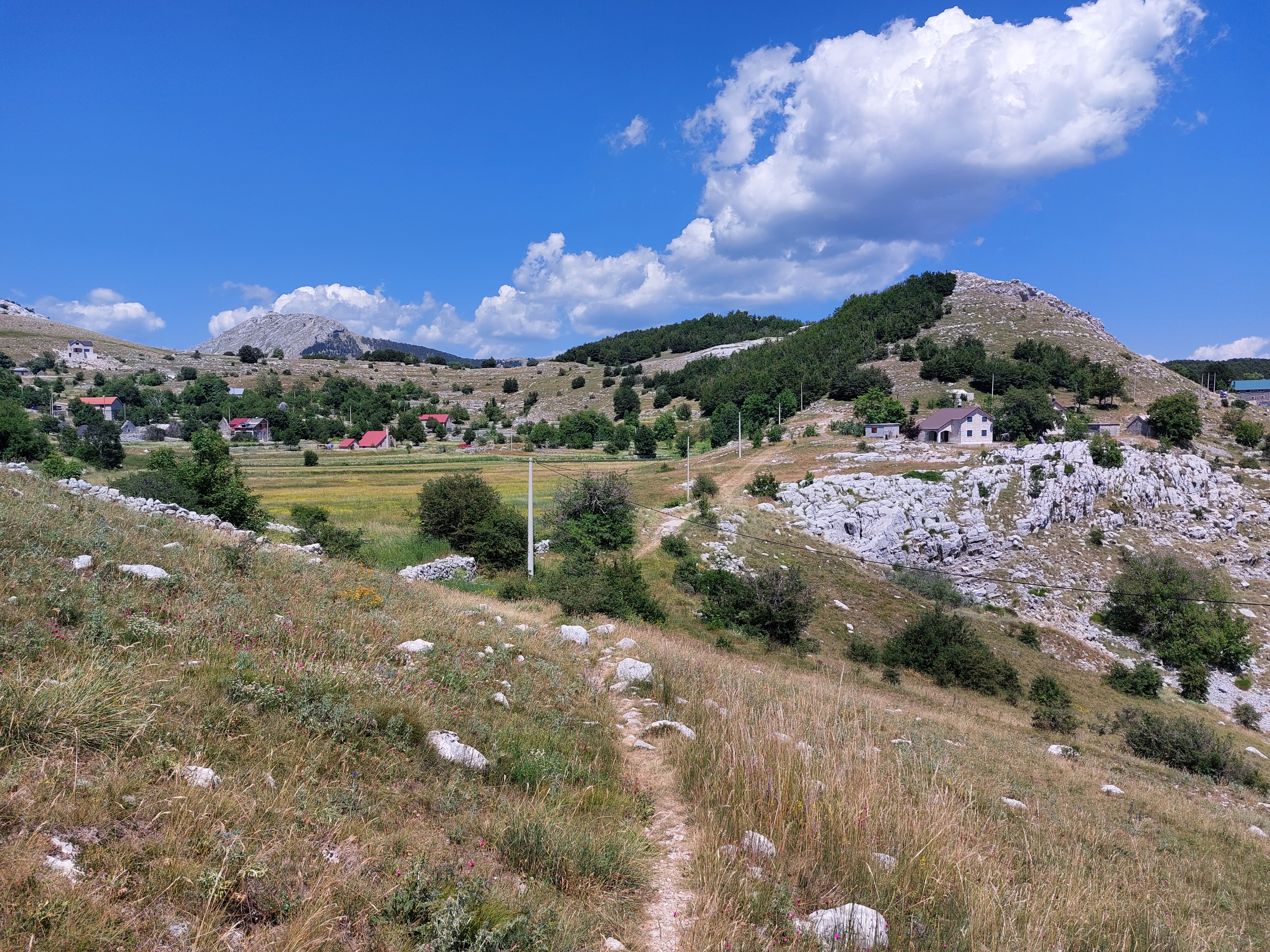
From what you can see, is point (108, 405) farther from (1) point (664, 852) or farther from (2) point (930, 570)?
(1) point (664, 852)

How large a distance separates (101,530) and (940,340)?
132205 mm

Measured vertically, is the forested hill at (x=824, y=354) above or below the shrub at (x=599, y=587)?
above

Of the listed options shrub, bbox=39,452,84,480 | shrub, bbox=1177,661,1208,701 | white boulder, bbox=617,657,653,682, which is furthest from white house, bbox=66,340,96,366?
shrub, bbox=1177,661,1208,701

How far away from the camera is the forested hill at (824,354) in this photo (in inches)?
4139

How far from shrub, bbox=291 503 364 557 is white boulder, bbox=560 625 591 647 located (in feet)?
35.9

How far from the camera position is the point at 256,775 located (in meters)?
3.81

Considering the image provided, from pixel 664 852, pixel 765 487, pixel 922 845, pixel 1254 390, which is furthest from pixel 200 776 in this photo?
pixel 1254 390

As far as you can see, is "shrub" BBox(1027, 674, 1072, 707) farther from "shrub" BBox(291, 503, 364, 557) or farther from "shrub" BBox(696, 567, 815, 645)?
"shrub" BBox(291, 503, 364, 557)

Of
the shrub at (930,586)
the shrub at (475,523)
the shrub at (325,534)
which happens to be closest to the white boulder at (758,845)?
the shrub at (325,534)

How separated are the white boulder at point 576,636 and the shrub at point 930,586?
34.2 metres

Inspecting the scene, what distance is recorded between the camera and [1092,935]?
4.11 m

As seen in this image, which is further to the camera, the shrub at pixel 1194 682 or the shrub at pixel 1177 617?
the shrub at pixel 1177 617

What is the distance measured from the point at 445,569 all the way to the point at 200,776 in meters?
22.2

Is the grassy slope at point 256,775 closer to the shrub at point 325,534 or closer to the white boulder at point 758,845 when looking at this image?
the white boulder at point 758,845
